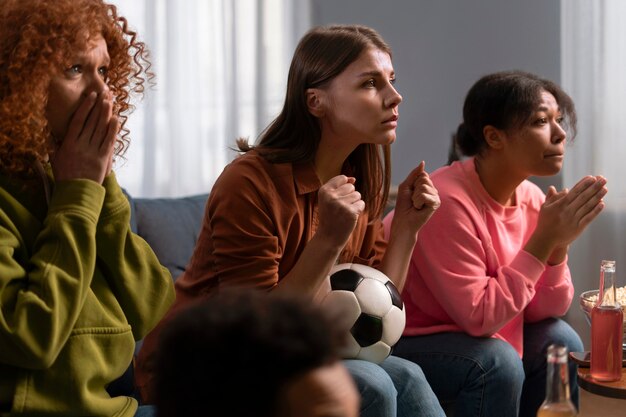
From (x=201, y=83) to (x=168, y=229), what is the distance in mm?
953

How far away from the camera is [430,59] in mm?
3602

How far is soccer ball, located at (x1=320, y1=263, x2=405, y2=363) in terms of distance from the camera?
1867 millimetres

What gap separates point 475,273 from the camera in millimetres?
2283

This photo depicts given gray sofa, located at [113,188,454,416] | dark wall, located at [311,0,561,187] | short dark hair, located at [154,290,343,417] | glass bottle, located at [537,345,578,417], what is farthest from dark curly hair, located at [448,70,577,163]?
short dark hair, located at [154,290,343,417]

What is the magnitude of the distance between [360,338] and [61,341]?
0.65m

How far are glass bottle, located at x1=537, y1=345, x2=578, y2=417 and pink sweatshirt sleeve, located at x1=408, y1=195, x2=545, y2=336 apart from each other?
101cm

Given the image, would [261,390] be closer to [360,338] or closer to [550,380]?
[550,380]

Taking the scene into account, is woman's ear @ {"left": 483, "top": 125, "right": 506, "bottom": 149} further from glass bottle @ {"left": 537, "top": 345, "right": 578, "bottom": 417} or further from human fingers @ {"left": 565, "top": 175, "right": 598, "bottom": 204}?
glass bottle @ {"left": 537, "top": 345, "right": 578, "bottom": 417}

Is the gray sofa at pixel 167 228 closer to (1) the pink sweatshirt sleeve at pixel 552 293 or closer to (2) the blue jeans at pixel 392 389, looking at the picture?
(2) the blue jeans at pixel 392 389

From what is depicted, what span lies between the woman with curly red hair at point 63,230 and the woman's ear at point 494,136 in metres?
1.09

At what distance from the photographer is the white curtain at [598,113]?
126 inches

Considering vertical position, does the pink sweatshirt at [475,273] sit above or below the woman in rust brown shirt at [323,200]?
below

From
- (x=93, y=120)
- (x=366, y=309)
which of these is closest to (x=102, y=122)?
(x=93, y=120)

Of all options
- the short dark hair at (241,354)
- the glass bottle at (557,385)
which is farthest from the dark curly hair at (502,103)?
the short dark hair at (241,354)
